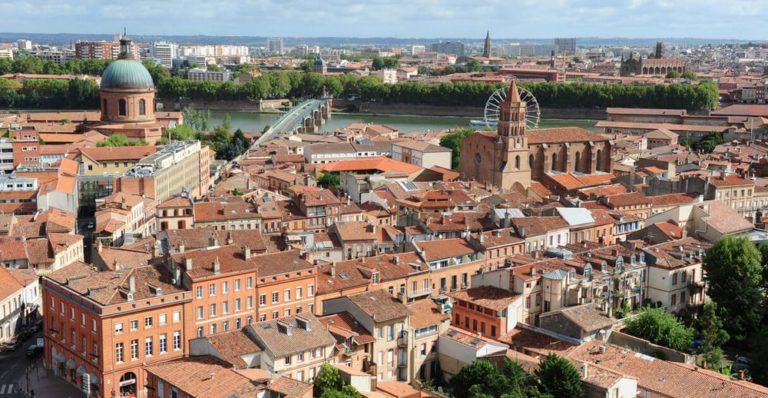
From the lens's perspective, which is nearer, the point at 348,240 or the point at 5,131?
the point at 348,240

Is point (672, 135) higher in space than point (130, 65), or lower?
lower

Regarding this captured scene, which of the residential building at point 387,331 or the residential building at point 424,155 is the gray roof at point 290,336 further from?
the residential building at point 424,155

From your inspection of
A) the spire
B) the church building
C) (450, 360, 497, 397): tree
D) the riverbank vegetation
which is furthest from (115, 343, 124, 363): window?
the riverbank vegetation

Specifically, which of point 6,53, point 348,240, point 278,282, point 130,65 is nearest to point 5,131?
point 130,65

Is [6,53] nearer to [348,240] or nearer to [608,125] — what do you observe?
[608,125]

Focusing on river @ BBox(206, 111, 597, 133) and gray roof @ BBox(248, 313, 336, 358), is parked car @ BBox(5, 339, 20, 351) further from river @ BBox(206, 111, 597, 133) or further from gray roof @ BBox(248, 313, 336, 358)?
river @ BBox(206, 111, 597, 133)

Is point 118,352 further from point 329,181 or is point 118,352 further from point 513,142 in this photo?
point 513,142
